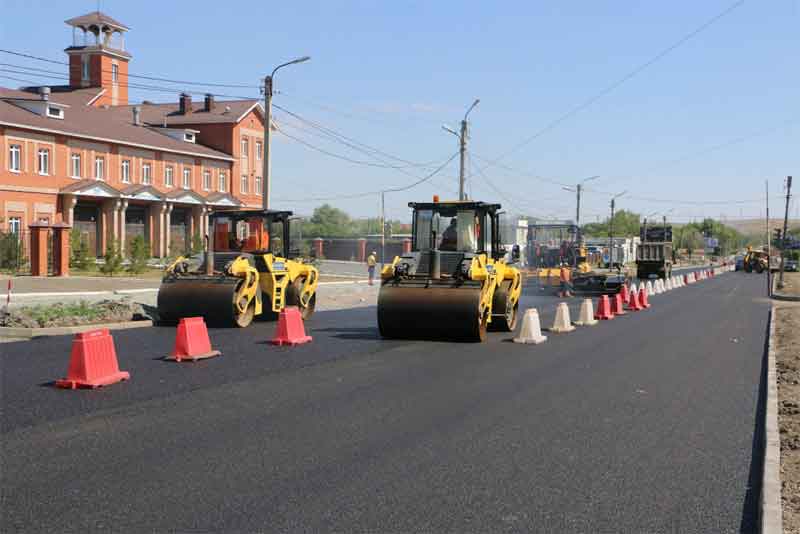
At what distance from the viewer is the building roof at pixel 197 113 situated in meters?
66.1

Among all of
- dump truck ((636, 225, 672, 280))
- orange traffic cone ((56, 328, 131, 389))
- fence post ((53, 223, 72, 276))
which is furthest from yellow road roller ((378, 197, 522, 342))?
dump truck ((636, 225, 672, 280))

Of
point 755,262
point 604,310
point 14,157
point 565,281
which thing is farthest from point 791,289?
point 755,262

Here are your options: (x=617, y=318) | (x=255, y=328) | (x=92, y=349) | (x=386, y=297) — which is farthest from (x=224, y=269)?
(x=617, y=318)

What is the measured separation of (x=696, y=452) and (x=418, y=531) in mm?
3526

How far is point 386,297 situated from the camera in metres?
16.8

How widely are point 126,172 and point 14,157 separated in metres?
Answer: 9.46

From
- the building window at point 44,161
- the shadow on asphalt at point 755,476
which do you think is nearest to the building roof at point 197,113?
the building window at point 44,161

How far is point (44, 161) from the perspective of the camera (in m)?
48.9

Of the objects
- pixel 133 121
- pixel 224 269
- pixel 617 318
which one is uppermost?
pixel 133 121

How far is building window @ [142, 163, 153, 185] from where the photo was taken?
5719 centimetres

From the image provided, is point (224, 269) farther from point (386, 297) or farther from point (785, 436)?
point (785, 436)

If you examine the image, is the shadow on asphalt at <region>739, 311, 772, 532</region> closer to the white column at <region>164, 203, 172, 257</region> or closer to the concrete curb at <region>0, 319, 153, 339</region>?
the concrete curb at <region>0, 319, 153, 339</region>

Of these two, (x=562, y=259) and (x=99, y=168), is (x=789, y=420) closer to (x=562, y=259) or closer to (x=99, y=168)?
(x=562, y=259)

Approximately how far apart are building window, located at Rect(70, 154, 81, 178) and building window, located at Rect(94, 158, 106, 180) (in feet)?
4.53
